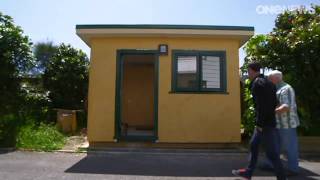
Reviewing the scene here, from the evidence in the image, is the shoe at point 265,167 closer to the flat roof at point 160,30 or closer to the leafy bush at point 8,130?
the flat roof at point 160,30

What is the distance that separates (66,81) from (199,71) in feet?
26.5

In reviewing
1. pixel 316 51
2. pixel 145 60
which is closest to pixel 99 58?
pixel 145 60

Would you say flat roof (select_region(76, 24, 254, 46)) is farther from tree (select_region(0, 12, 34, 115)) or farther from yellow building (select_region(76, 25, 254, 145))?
tree (select_region(0, 12, 34, 115))

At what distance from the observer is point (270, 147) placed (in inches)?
244

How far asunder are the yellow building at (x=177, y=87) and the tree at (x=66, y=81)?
6.78 meters

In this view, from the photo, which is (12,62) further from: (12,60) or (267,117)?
(267,117)

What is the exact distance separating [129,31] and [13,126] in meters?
4.04

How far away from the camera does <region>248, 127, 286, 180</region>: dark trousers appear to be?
6125mm

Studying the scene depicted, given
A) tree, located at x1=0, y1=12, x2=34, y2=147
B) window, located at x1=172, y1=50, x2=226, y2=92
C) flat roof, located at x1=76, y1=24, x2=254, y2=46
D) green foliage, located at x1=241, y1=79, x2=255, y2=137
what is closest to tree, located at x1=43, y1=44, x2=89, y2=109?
tree, located at x1=0, y1=12, x2=34, y2=147

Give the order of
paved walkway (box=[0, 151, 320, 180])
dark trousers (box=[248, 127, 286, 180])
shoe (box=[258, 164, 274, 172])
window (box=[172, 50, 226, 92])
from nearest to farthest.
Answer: dark trousers (box=[248, 127, 286, 180])
paved walkway (box=[0, 151, 320, 180])
shoe (box=[258, 164, 274, 172])
window (box=[172, 50, 226, 92])

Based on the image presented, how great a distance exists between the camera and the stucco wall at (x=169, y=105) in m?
10.1

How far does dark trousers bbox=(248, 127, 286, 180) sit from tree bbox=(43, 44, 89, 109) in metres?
11.3

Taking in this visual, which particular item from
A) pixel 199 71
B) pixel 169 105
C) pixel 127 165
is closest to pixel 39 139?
pixel 169 105

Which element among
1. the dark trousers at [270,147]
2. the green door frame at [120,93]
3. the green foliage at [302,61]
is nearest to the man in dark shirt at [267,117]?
the dark trousers at [270,147]
